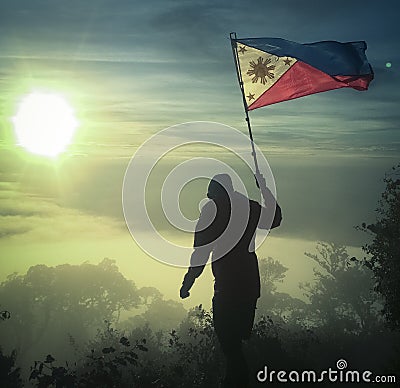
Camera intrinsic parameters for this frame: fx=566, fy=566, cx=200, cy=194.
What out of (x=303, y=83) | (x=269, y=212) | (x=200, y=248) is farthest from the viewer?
(x=303, y=83)

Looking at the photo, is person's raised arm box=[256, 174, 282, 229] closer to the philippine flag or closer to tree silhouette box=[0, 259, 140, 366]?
the philippine flag

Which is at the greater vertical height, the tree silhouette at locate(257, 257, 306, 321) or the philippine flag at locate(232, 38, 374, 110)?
the tree silhouette at locate(257, 257, 306, 321)

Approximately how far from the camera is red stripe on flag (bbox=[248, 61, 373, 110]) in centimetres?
1034

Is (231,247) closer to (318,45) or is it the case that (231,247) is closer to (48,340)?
(318,45)

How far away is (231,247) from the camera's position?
8086 mm

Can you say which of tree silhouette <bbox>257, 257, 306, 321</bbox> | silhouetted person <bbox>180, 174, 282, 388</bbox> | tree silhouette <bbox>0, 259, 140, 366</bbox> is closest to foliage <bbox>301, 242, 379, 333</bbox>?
tree silhouette <bbox>257, 257, 306, 321</bbox>

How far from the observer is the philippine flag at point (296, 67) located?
33.7 ft

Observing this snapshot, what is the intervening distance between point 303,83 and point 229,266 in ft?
14.2

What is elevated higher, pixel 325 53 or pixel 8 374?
pixel 325 53
